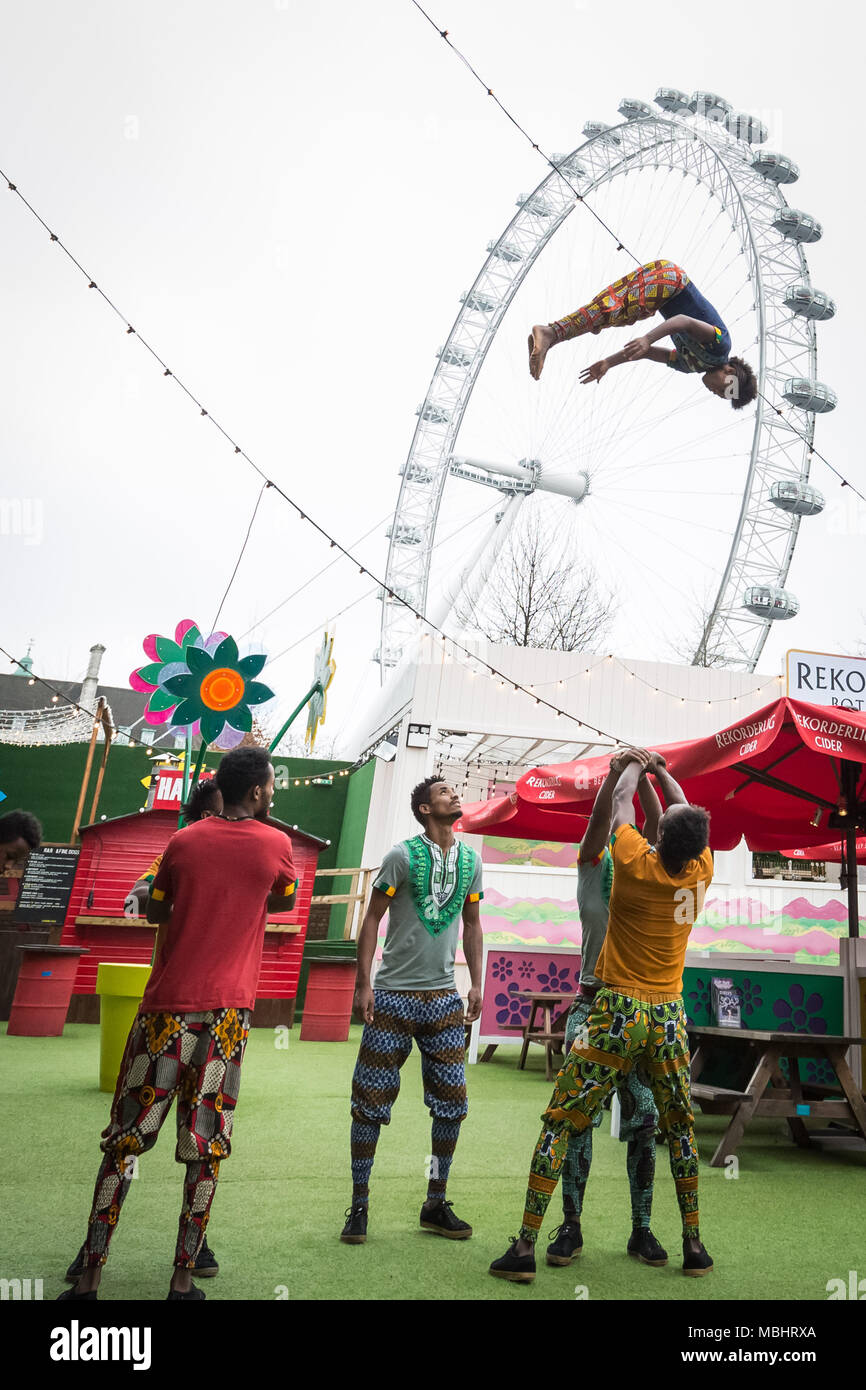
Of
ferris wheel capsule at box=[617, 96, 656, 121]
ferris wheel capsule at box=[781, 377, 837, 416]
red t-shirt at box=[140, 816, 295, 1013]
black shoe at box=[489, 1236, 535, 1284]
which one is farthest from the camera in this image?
ferris wheel capsule at box=[781, 377, 837, 416]

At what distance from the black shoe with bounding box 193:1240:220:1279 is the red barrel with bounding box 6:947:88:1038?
15.8 feet

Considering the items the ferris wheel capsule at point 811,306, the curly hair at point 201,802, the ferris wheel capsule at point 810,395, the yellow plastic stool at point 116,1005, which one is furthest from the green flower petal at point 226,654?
the ferris wheel capsule at point 810,395

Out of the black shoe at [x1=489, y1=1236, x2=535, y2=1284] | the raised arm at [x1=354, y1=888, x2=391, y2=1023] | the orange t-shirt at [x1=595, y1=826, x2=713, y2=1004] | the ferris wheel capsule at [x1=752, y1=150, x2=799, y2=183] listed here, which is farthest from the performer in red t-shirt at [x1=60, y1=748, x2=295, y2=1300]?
the ferris wheel capsule at [x1=752, y1=150, x2=799, y2=183]

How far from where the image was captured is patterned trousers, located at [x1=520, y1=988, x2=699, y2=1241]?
7.92 ft

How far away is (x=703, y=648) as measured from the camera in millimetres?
19391

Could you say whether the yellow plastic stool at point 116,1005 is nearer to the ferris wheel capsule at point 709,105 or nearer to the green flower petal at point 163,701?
the green flower petal at point 163,701

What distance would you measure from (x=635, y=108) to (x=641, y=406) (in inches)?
168

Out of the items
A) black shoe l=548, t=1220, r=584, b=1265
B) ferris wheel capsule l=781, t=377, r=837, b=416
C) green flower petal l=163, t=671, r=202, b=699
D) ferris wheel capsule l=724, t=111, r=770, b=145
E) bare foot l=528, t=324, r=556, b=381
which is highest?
ferris wheel capsule l=724, t=111, r=770, b=145

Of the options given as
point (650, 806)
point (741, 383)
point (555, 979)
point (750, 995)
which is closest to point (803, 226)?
point (741, 383)

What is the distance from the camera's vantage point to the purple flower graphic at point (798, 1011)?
5.28 meters

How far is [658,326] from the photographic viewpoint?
10.9 ft

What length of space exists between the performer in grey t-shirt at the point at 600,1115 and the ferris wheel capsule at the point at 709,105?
840 centimetres

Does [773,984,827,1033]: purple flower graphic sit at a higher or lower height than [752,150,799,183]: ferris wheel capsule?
lower

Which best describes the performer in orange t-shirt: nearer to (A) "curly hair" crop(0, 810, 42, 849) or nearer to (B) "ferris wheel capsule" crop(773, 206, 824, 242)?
(A) "curly hair" crop(0, 810, 42, 849)
